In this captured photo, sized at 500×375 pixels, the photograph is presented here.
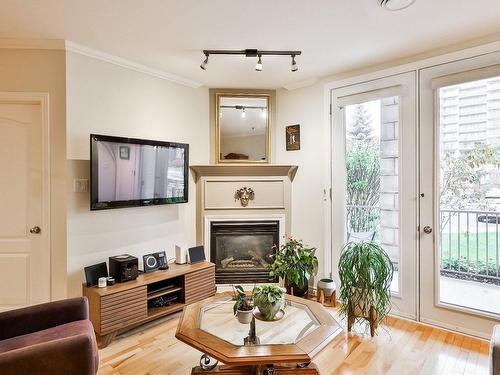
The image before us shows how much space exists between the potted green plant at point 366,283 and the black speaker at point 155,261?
1.76 m

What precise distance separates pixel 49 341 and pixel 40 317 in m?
0.38

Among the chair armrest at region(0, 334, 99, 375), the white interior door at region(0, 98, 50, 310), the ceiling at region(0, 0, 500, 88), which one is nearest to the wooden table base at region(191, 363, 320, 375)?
the chair armrest at region(0, 334, 99, 375)

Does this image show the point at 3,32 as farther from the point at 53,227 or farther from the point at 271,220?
the point at 271,220

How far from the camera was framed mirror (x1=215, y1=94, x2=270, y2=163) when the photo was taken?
3.77m

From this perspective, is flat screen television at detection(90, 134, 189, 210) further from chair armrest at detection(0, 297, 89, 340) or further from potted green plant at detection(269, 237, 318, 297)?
potted green plant at detection(269, 237, 318, 297)

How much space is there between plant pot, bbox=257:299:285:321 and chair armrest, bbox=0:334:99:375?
970 millimetres

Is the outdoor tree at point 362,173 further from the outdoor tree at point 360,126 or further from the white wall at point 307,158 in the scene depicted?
the white wall at point 307,158

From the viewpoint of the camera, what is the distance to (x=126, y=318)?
2.55 metres

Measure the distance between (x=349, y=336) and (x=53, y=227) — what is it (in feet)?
8.98

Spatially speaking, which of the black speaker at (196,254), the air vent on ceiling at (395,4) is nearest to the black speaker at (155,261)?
the black speaker at (196,254)

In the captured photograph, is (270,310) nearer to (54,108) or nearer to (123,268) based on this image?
(123,268)

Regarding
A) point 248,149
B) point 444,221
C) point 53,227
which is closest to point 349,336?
point 444,221

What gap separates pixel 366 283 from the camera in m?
2.48

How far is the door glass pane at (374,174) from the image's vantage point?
9.75 feet
